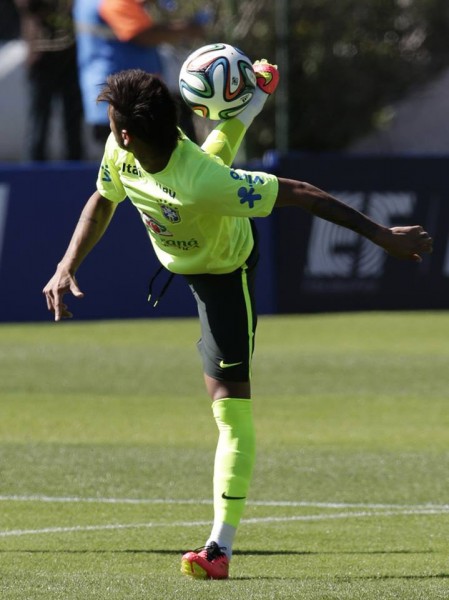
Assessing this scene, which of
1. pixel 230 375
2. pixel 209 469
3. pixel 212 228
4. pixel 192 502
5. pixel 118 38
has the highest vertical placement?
pixel 212 228

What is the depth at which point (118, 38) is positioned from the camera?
16.6 metres

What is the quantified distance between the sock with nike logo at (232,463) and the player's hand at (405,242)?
3.40ft

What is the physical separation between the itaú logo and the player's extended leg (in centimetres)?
1288

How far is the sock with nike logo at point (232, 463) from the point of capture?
659 centimetres

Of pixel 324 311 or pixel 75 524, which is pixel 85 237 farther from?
pixel 324 311

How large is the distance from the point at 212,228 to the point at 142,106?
2.19ft

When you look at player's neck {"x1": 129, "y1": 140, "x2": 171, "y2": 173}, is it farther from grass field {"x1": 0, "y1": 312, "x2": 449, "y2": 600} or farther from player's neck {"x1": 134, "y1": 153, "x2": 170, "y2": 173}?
grass field {"x1": 0, "y1": 312, "x2": 449, "y2": 600}

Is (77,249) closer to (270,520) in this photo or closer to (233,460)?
(233,460)

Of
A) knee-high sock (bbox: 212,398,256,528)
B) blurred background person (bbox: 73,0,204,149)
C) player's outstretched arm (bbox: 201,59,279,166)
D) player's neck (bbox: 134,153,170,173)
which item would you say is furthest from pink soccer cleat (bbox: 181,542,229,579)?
blurred background person (bbox: 73,0,204,149)

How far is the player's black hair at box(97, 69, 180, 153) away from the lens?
20.8ft

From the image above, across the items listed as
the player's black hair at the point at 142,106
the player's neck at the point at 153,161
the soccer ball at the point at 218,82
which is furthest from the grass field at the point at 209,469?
the soccer ball at the point at 218,82

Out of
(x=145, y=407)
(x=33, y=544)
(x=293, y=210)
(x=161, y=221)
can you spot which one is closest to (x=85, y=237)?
(x=161, y=221)

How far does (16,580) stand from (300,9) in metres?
22.6

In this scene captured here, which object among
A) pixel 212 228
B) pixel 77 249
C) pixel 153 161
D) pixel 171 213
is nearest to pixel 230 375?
pixel 212 228
